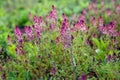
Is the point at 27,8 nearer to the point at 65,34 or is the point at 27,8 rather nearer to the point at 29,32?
the point at 29,32

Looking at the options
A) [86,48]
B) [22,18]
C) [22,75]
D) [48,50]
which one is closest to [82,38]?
[86,48]

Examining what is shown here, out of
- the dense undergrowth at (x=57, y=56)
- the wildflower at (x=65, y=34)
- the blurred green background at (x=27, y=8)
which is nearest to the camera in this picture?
the wildflower at (x=65, y=34)

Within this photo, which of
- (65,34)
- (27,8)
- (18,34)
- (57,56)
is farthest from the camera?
(27,8)

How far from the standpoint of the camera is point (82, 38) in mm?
4098

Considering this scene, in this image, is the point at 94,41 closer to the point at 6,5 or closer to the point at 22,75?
the point at 22,75

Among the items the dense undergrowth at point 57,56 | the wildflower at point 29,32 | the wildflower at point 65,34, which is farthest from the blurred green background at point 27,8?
the wildflower at point 65,34

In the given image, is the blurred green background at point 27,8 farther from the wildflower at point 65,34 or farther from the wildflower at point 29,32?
the wildflower at point 65,34

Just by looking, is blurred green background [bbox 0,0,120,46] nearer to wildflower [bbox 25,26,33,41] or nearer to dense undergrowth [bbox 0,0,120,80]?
dense undergrowth [bbox 0,0,120,80]

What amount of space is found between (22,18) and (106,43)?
12.3 ft

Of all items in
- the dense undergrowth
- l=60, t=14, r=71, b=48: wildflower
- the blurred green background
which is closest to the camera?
l=60, t=14, r=71, b=48: wildflower

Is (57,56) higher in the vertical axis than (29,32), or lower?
lower

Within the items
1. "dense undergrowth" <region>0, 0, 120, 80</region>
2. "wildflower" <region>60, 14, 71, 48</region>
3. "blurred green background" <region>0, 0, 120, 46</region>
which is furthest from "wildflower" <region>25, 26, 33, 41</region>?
"blurred green background" <region>0, 0, 120, 46</region>

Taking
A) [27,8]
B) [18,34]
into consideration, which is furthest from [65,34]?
[27,8]

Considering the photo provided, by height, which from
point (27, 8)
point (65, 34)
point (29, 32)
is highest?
point (27, 8)
